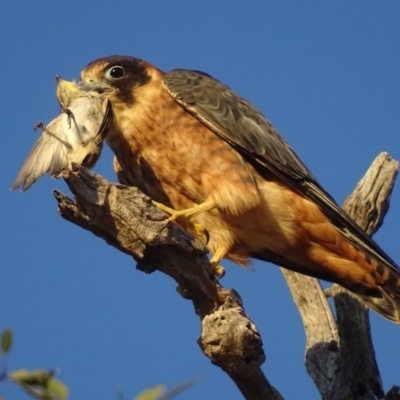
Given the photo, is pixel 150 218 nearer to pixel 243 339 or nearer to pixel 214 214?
pixel 243 339

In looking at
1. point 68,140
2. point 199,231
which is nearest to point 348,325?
point 199,231

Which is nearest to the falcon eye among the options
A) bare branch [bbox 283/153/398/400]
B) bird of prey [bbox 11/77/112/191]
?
bird of prey [bbox 11/77/112/191]

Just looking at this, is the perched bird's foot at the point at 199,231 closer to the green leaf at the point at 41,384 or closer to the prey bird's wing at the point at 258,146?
the prey bird's wing at the point at 258,146

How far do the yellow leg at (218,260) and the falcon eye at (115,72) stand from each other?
1.19 m

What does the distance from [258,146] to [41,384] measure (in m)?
3.25

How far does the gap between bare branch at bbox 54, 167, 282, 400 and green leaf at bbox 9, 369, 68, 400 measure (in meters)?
1.83

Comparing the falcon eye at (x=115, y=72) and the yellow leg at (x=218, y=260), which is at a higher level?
the falcon eye at (x=115, y=72)

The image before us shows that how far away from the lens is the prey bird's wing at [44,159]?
3.77 metres

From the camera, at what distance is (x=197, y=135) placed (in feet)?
15.0

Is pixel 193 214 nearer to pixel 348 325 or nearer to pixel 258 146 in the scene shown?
pixel 258 146

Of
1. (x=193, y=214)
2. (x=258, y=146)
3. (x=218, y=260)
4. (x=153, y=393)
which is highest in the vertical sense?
(x=258, y=146)

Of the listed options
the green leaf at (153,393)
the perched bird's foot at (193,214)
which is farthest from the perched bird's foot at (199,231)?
the green leaf at (153,393)

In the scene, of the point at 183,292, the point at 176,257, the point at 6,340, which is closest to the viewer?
the point at 6,340

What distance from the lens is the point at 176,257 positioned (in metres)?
3.61
